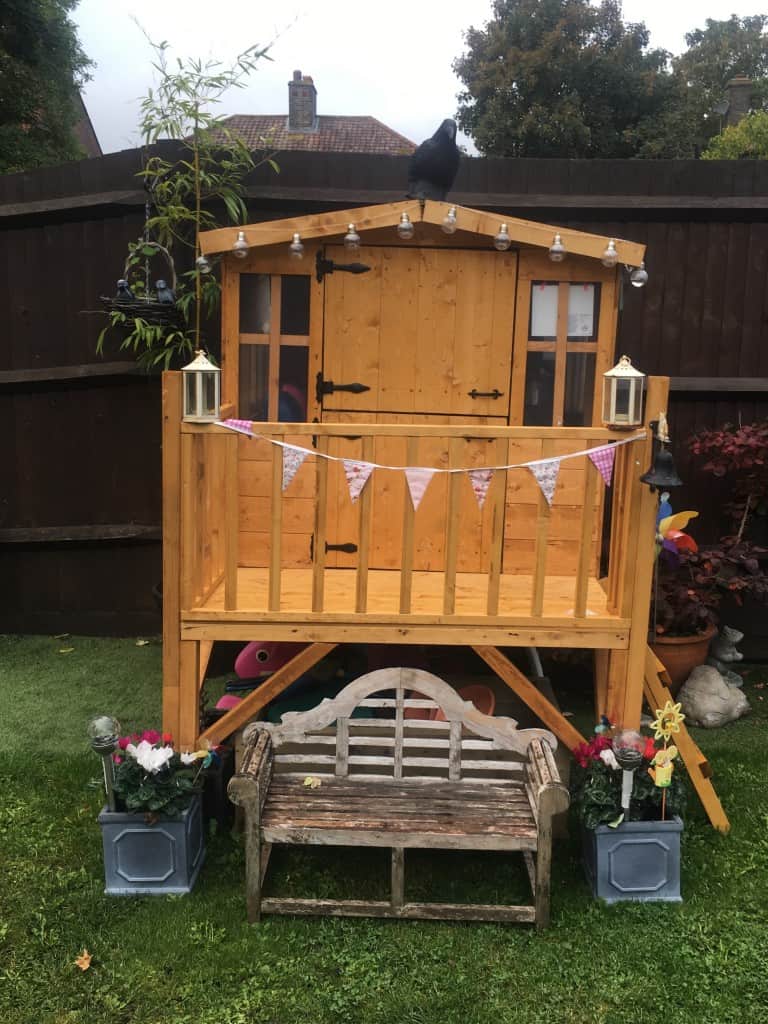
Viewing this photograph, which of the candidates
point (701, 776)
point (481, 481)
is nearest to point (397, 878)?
point (701, 776)

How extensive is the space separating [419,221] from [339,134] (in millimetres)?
21560

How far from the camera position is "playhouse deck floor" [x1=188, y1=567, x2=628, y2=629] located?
126 inches

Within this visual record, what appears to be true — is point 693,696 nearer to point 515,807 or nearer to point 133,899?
point 515,807

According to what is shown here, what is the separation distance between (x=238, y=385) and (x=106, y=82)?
1460 cm

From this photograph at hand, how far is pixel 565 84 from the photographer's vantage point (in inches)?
856

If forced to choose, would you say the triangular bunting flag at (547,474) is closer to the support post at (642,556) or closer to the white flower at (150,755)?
the support post at (642,556)

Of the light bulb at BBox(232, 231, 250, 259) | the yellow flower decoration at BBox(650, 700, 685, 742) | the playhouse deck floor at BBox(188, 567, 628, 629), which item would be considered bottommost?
the yellow flower decoration at BBox(650, 700, 685, 742)

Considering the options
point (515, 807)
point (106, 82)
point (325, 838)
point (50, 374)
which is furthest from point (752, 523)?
point (106, 82)

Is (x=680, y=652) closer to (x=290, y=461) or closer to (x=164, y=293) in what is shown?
(x=290, y=461)

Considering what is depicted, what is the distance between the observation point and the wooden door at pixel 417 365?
407 centimetres

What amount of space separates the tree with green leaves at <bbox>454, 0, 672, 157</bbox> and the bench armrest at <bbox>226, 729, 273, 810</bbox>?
2075 cm

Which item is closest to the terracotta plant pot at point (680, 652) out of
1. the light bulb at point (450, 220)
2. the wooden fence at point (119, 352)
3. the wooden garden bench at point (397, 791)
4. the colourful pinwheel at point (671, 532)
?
the colourful pinwheel at point (671, 532)

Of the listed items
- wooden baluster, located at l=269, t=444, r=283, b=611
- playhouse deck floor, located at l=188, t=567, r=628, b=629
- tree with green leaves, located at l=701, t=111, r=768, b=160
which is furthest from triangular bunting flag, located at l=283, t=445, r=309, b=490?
tree with green leaves, located at l=701, t=111, r=768, b=160

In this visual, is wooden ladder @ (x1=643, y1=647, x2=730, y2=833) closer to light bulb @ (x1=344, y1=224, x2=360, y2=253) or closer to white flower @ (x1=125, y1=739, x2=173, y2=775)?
white flower @ (x1=125, y1=739, x2=173, y2=775)
